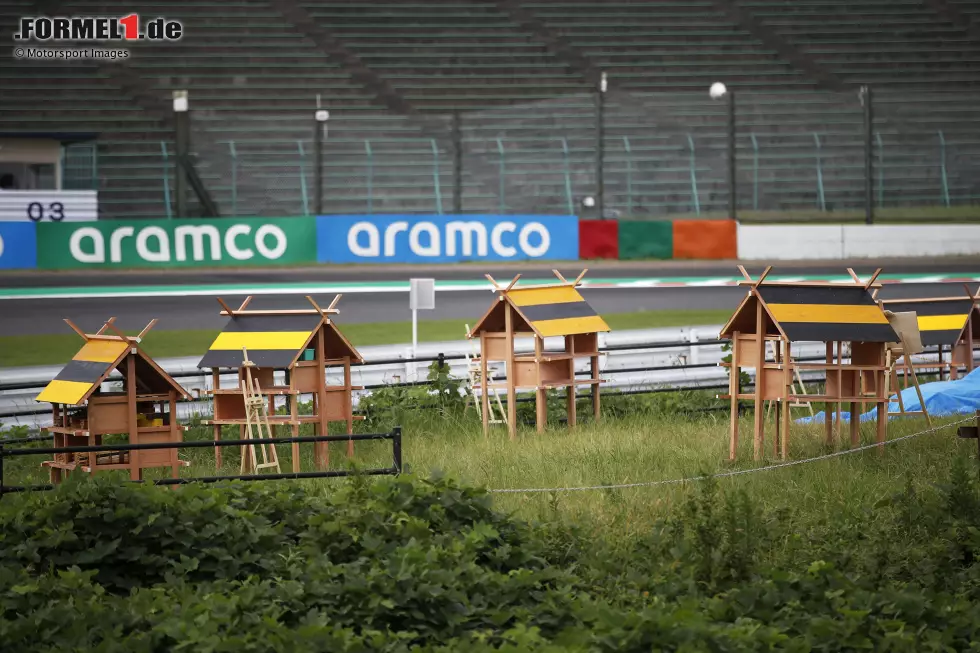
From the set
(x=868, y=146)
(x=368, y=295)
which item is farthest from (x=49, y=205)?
(x=868, y=146)

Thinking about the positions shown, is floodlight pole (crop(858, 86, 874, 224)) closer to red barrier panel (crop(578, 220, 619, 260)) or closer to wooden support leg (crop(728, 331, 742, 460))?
red barrier panel (crop(578, 220, 619, 260))

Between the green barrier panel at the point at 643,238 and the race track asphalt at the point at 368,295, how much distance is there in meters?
0.41

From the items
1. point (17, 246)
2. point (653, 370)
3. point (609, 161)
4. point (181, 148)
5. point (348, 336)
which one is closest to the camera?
point (653, 370)

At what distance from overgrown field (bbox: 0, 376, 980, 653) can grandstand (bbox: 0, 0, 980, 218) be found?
26615 mm

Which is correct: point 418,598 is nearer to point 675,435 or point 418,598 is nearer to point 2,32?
point 675,435

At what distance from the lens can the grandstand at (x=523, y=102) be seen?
3769 centimetres

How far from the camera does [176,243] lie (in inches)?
1314

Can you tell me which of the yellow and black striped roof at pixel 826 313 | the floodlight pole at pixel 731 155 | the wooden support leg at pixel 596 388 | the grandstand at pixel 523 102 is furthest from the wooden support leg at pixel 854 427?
the grandstand at pixel 523 102

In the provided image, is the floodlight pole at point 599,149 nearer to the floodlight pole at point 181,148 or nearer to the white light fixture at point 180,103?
the floodlight pole at point 181,148

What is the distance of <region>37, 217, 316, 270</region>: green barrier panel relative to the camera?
1271 inches

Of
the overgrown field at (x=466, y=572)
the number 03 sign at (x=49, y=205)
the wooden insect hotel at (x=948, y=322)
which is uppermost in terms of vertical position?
the number 03 sign at (x=49, y=205)

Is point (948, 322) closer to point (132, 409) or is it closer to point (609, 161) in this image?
point (132, 409)

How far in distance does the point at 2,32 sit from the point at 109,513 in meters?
39.9

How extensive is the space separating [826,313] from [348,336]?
14200 millimetres
